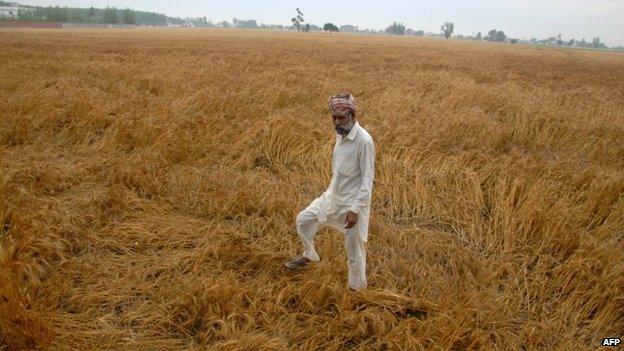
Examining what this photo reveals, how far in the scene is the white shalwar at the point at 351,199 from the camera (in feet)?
9.98

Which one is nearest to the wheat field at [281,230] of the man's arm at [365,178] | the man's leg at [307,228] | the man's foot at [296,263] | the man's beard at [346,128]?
the man's foot at [296,263]

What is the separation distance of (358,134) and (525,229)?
9.24 feet

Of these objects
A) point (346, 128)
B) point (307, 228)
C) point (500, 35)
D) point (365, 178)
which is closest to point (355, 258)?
point (307, 228)

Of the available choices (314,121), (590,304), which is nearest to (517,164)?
(590,304)

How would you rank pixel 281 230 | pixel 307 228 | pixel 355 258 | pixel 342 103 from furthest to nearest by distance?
pixel 281 230 → pixel 307 228 → pixel 355 258 → pixel 342 103

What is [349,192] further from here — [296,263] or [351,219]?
[296,263]

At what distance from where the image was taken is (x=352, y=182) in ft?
10.6

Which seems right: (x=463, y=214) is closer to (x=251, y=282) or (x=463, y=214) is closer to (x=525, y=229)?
(x=525, y=229)

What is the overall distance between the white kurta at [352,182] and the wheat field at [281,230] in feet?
2.11

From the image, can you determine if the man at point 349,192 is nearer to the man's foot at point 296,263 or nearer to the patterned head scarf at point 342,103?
the patterned head scarf at point 342,103

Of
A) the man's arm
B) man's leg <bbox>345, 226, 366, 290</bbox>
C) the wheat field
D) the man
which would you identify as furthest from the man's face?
the wheat field

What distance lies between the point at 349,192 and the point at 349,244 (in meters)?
0.44

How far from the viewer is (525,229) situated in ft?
15.4

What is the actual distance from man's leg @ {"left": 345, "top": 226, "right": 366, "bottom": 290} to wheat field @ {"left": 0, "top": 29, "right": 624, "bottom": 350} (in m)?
0.13
